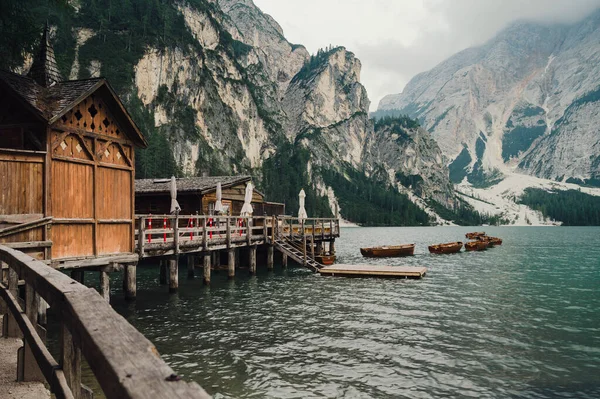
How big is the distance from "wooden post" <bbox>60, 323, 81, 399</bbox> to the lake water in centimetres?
772

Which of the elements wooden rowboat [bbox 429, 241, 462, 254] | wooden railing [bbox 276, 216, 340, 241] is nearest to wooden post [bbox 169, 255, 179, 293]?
wooden railing [bbox 276, 216, 340, 241]

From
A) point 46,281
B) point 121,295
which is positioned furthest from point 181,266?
point 46,281

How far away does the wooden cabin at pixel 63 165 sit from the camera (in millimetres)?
13930

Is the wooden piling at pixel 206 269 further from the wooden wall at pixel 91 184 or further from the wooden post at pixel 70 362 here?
the wooden post at pixel 70 362

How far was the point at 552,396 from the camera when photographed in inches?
441

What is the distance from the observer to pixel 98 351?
2.48m

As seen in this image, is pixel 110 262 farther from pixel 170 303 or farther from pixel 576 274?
pixel 576 274

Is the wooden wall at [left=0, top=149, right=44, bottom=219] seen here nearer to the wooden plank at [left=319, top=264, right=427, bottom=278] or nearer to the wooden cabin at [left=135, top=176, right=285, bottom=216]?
the wooden cabin at [left=135, top=176, right=285, bottom=216]

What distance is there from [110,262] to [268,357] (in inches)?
313

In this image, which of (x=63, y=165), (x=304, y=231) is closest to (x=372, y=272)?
(x=304, y=231)

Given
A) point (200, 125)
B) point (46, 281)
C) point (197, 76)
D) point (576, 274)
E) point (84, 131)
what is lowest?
point (576, 274)

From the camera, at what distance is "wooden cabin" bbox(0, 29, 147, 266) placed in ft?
45.7

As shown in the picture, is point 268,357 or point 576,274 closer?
point 268,357

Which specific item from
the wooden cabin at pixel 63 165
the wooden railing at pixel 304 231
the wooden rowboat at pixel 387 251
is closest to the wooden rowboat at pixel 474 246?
the wooden rowboat at pixel 387 251
